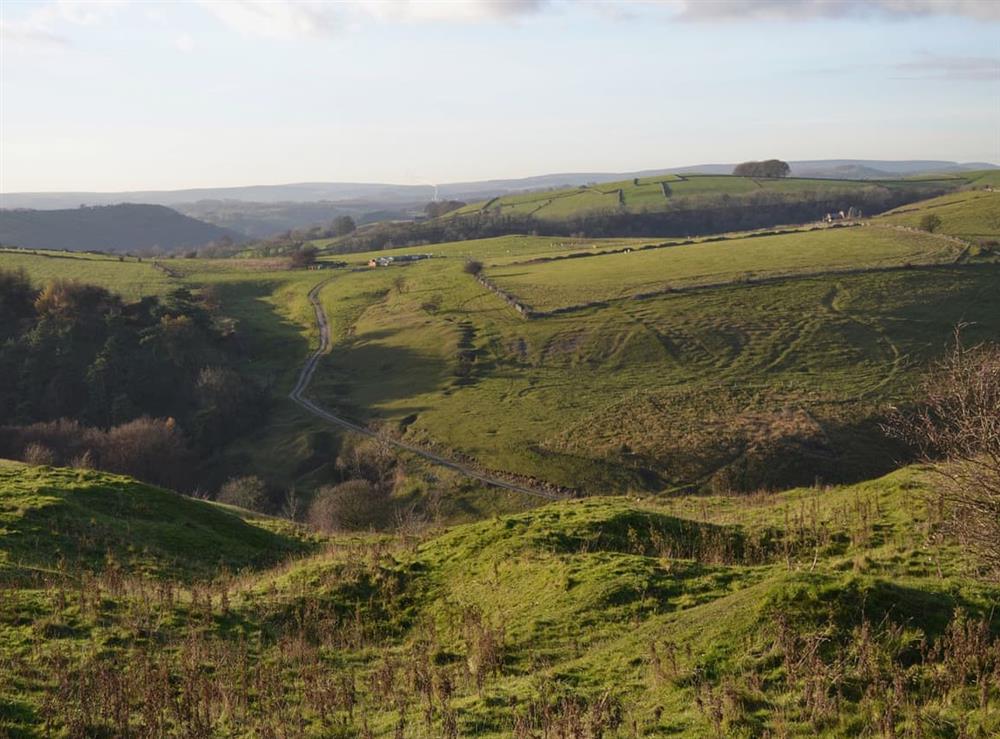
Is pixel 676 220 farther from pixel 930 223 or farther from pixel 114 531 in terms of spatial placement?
pixel 114 531

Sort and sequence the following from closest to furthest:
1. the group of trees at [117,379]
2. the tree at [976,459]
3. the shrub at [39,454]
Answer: the tree at [976,459] → the shrub at [39,454] → the group of trees at [117,379]

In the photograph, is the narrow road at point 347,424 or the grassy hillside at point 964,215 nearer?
the narrow road at point 347,424

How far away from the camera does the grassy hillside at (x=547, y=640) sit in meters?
10.7

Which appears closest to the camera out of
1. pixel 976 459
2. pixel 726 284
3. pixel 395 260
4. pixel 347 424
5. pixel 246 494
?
pixel 976 459

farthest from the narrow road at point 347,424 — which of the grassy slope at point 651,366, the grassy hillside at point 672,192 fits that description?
the grassy hillside at point 672,192

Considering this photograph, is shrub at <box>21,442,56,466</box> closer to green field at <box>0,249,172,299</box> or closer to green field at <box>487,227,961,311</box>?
green field at <box>0,249,172,299</box>

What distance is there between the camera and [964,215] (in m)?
110

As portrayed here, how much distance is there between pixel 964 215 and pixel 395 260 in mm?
85063

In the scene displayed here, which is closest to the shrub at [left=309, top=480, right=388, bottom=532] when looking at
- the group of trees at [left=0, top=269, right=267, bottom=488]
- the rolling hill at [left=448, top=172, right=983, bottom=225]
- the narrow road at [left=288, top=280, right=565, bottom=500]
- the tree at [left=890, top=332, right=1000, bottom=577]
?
the narrow road at [left=288, top=280, right=565, bottom=500]

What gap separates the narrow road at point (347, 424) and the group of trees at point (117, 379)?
4393mm

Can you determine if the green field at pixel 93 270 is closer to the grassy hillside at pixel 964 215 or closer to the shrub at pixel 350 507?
the shrub at pixel 350 507

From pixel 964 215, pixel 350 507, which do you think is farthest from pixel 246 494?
pixel 964 215

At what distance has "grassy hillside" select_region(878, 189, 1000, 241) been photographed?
334ft

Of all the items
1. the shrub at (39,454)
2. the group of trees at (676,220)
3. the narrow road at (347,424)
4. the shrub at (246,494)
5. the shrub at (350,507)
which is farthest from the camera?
the group of trees at (676,220)
